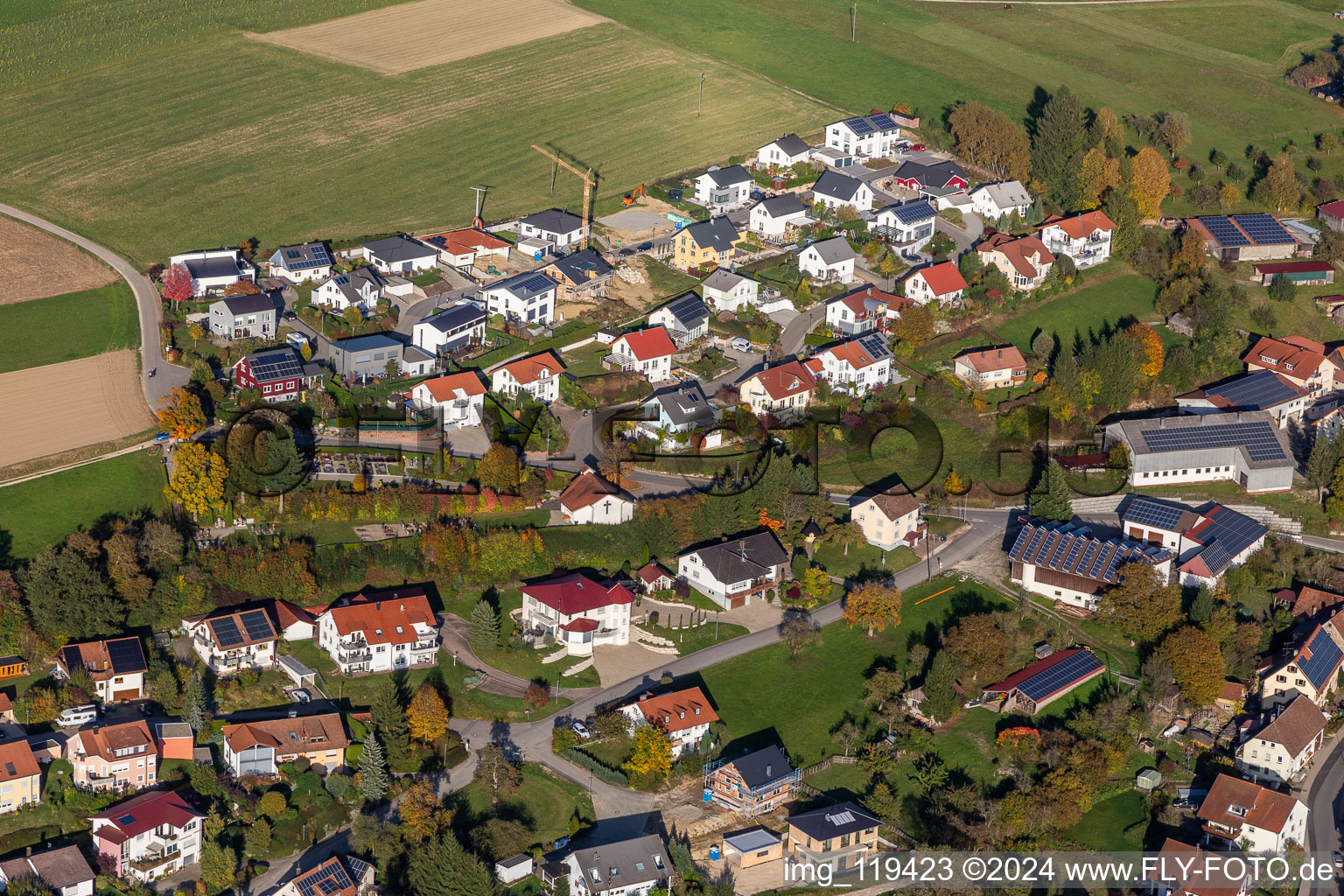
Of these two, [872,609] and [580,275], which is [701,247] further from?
[872,609]

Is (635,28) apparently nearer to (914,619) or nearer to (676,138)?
(676,138)

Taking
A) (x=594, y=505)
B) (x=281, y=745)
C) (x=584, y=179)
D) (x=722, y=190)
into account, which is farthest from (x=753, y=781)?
(x=584, y=179)

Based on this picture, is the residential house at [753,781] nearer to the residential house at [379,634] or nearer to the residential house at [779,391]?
the residential house at [379,634]

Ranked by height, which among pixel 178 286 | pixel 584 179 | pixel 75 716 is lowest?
pixel 75 716

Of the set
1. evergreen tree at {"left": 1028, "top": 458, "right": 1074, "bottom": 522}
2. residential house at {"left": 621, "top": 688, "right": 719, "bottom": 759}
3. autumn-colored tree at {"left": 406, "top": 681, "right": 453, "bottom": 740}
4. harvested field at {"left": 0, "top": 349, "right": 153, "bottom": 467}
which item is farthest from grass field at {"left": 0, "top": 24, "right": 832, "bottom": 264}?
residential house at {"left": 621, "top": 688, "right": 719, "bottom": 759}

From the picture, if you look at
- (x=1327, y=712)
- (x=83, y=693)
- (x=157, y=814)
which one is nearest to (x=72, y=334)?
(x=83, y=693)

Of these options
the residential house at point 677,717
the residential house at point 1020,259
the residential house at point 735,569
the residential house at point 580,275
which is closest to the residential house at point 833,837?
the residential house at point 677,717
